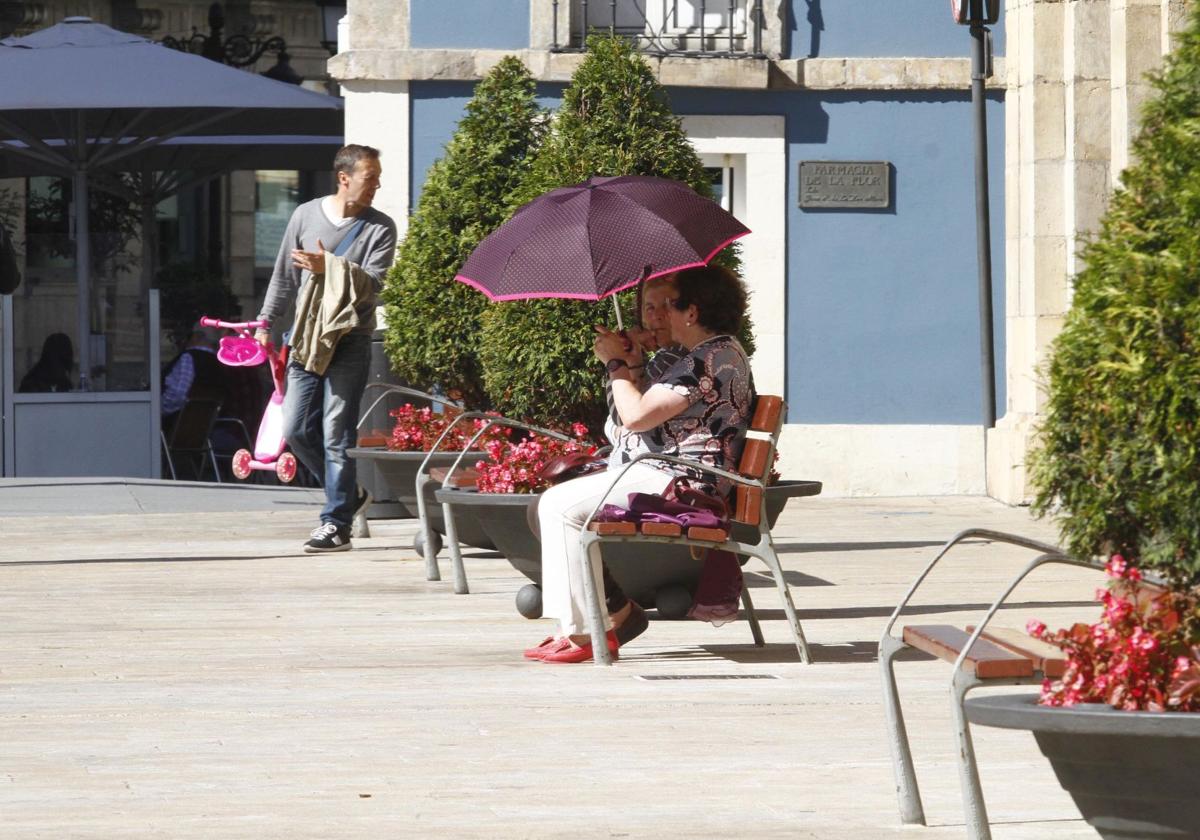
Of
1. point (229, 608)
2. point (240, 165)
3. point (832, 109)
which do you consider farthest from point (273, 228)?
point (229, 608)

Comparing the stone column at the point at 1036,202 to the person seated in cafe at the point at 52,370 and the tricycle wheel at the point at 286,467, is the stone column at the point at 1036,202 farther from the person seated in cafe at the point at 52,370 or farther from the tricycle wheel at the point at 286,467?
the person seated in cafe at the point at 52,370

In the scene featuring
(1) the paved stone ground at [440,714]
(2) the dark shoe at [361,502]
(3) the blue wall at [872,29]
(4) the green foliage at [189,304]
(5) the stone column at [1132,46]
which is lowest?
(1) the paved stone ground at [440,714]

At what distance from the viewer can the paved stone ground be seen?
4996mm

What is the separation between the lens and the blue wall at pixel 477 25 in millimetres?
16047

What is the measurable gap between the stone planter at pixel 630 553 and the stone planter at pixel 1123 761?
364 cm

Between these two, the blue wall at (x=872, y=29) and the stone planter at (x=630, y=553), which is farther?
the blue wall at (x=872, y=29)

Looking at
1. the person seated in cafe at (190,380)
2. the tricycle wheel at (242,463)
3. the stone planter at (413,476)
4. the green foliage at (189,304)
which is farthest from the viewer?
the green foliage at (189,304)

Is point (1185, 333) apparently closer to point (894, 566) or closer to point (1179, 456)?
point (1179, 456)

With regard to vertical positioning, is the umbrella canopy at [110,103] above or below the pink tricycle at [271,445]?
above

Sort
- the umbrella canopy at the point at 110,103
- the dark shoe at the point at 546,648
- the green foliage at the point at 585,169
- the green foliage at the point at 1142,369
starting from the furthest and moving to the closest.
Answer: the umbrella canopy at the point at 110,103 < the green foliage at the point at 585,169 < the dark shoe at the point at 546,648 < the green foliage at the point at 1142,369

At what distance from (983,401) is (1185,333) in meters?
11.9

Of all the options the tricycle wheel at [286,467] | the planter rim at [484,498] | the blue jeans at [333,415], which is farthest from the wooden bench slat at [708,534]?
the tricycle wheel at [286,467]

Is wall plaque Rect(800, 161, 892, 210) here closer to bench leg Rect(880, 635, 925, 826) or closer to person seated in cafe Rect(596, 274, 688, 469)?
person seated in cafe Rect(596, 274, 688, 469)

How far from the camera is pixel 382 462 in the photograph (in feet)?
38.9
